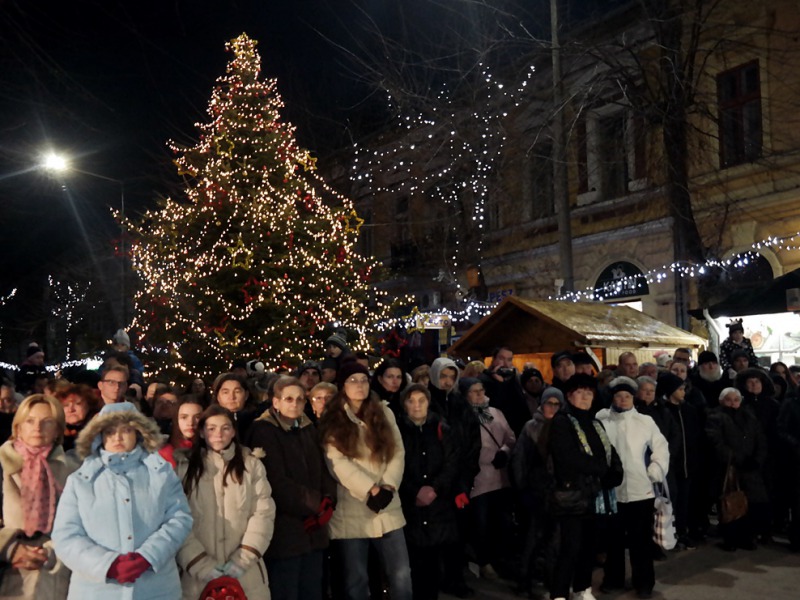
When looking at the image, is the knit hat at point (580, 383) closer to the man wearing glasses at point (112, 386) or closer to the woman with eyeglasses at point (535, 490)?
the woman with eyeglasses at point (535, 490)

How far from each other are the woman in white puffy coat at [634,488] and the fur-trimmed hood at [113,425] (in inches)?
163

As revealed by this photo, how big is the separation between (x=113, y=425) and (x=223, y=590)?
116cm

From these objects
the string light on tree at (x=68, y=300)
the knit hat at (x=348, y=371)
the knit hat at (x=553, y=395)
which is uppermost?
the string light on tree at (x=68, y=300)

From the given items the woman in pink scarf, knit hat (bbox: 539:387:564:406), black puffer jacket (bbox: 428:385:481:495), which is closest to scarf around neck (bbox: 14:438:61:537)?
the woman in pink scarf

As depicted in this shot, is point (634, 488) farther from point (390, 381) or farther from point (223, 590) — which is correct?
point (223, 590)

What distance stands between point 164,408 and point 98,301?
1293 inches

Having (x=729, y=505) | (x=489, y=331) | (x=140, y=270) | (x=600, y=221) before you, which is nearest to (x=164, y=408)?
(x=729, y=505)

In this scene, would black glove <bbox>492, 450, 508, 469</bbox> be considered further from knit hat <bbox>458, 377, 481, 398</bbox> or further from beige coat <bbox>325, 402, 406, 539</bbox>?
beige coat <bbox>325, 402, 406, 539</bbox>

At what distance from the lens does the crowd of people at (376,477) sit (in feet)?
14.2

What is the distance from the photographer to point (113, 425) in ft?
14.1

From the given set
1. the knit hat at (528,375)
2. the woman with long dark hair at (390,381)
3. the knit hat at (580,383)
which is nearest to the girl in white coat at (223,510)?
the woman with long dark hair at (390,381)

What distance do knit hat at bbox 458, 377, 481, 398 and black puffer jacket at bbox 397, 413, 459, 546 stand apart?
1.25 m

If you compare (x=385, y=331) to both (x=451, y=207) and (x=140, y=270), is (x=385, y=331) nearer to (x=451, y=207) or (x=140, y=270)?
(x=140, y=270)

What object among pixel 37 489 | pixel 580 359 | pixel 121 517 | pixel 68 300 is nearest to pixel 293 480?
pixel 121 517
